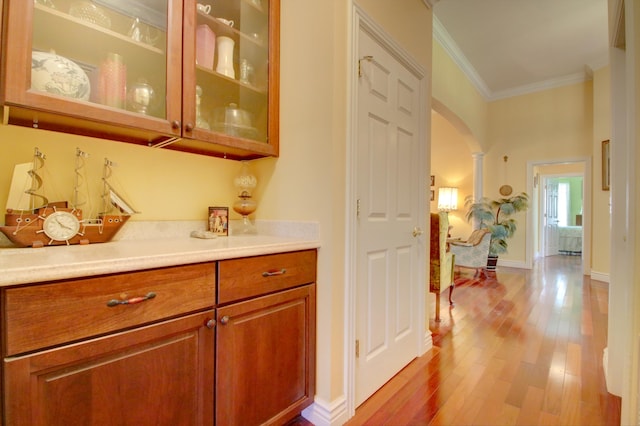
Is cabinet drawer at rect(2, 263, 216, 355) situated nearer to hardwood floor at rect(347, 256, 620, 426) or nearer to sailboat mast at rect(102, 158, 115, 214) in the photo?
sailboat mast at rect(102, 158, 115, 214)

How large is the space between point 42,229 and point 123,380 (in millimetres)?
669

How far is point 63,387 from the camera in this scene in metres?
0.77

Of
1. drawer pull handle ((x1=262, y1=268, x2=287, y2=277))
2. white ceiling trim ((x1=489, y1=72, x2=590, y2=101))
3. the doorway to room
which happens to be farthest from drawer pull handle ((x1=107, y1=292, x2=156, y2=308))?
the doorway to room

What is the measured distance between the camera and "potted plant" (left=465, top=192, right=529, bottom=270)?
5238 millimetres

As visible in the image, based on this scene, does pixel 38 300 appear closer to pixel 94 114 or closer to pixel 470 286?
pixel 94 114

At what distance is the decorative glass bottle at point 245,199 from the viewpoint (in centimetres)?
169

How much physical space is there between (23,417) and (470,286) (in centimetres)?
446

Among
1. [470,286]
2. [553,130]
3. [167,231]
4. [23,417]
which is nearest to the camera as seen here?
[23,417]

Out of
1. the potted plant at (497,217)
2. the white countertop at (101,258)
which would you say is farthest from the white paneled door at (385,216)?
the potted plant at (497,217)

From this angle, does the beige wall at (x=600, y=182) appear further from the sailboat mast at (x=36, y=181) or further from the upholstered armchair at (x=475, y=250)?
the sailboat mast at (x=36, y=181)

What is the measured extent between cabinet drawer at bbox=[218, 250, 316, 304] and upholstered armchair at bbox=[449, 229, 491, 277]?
12.9 ft

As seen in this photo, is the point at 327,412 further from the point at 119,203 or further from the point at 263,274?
the point at 119,203

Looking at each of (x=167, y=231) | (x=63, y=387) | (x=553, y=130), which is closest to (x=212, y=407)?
(x=63, y=387)

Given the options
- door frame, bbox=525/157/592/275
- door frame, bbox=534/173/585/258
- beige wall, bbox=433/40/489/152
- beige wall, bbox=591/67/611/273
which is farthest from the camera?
door frame, bbox=534/173/585/258
